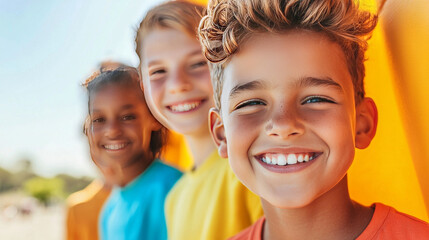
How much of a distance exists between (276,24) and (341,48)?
12 centimetres

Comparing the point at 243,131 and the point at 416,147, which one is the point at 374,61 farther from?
the point at 243,131

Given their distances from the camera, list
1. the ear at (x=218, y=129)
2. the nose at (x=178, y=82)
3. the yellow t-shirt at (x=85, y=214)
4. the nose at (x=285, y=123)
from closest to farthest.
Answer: the nose at (x=285, y=123)
the ear at (x=218, y=129)
the nose at (x=178, y=82)
the yellow t-shirt at (x=85, y=214)

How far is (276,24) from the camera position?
832mm

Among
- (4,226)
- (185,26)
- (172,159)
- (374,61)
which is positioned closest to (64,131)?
(172,159)

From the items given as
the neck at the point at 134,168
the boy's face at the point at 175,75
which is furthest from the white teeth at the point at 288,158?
the neck at the point at 134,168

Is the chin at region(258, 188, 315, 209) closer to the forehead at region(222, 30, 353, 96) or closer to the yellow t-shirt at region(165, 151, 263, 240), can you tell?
the forehead at region(222, 30, 353, 96)

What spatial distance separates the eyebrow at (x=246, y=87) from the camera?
2.73ft

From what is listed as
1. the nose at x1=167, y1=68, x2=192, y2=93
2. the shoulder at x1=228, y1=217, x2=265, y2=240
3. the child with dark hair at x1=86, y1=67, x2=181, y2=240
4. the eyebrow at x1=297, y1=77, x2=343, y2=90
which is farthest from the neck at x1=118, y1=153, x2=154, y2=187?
the eyebrow at x1=297, y1=77, x2=343, y2=90

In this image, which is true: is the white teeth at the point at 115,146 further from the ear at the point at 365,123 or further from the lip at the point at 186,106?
the ear at the point at 365,123

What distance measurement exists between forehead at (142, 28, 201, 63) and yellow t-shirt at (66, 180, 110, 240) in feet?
2.21

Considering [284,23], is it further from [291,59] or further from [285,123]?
[285,123]

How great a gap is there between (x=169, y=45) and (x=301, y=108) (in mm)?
434

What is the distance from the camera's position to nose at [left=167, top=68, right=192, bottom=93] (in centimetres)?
112

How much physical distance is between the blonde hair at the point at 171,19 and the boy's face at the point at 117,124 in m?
0.10
